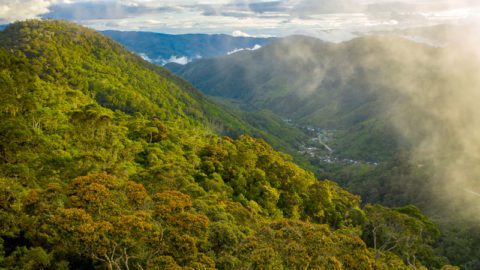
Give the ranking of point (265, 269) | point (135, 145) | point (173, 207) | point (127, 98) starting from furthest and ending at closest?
point (127, 98)
point (135, 145)
point (173, 207)
point (265, 269)

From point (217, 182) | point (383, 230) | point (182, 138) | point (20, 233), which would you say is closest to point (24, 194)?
point (20, 233)

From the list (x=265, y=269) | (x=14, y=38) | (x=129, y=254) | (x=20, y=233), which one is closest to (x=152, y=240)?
(x=129, y=254)

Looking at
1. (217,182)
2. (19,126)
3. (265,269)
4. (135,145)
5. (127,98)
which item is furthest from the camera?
(127,98)

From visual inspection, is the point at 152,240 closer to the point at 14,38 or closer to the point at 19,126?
the point at 19,126

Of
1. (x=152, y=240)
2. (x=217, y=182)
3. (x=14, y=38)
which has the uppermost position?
(x=14, y=38)

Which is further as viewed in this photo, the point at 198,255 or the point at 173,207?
the point at 173,207

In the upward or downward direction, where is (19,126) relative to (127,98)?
upward
